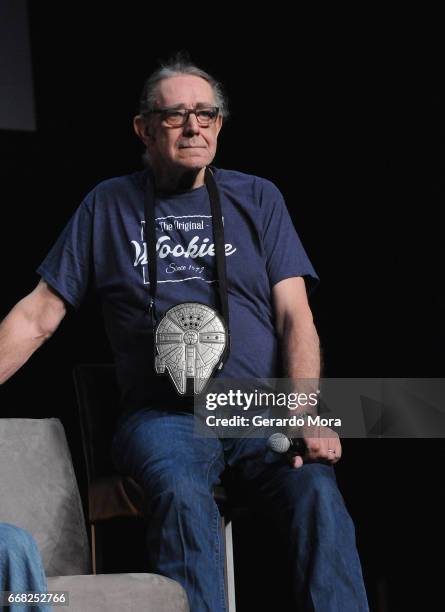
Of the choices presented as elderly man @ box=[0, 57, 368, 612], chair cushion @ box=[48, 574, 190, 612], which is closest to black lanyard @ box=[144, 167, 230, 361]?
elderly man @ box=[0, 57, 368, 612]

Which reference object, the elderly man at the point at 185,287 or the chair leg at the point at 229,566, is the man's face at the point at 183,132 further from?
the chair leg at the point at 229,566

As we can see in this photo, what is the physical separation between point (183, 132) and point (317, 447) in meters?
0.80

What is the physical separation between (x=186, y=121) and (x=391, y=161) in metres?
0.76

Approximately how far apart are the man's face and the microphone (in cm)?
68

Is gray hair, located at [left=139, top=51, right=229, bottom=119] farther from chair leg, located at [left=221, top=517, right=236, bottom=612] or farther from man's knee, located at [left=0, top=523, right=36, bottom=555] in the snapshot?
man's knee, located at [left=0, top=523, right=36, bottom=555]

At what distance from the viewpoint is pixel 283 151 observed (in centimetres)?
290

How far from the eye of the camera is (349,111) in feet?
9.30

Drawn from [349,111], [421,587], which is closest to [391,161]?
[349,111]

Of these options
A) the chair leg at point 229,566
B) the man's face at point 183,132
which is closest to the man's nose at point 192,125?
the man's face at point 183,132

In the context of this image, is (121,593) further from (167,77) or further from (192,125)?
(167,77)

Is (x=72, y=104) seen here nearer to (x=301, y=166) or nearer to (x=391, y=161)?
(x=301, y=166)

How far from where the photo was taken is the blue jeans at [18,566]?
1.38 metres

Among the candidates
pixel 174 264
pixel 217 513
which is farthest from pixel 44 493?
pixel 174 264

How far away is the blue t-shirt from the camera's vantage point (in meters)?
2.18
